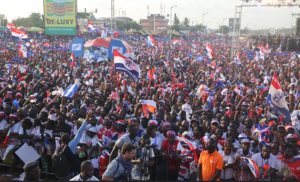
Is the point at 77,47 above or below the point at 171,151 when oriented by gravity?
above

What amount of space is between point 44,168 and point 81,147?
1.07 meters

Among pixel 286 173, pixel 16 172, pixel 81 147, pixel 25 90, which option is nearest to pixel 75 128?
pixel 81 147

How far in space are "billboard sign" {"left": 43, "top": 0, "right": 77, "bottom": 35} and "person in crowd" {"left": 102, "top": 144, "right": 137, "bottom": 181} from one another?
27148 mm

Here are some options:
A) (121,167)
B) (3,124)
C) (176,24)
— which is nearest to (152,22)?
(176,24)

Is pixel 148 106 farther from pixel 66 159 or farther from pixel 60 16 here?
pixel 60 16

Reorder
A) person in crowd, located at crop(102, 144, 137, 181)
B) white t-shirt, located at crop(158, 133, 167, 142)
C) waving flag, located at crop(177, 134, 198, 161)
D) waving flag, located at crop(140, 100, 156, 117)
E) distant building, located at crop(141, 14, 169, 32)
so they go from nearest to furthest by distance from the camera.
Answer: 1. person in crowd, located at crop(102, 144, 137, 181)
2. waving flag, located at crop(177, 134, 198, 161)
3. white t-shirt, located at crop(158, 133, 167, 142)
4. waving flag, located at crop(140, 100, 156, 117)
5. distant building, located at crop(141, 14, 169, 32)

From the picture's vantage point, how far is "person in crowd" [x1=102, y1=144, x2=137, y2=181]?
385 centimetres

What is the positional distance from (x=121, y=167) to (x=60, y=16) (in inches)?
1110

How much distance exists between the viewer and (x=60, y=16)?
97.6ft

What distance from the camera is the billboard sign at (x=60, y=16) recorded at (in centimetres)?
2955

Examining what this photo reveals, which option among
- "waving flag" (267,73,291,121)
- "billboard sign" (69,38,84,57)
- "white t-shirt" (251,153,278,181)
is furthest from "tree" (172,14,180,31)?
"white t-shirt" (251,153,278,181)

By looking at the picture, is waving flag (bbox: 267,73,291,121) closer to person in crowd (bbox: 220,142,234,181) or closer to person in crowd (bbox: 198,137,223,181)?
person in crowd (bbox: 220,142,234,181)

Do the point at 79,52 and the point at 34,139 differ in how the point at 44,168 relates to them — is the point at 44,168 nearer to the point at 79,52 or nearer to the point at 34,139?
the point at 34,139

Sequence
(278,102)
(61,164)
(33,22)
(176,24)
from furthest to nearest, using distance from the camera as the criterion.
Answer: (176,24)
(33,22)
(278,102)
(61,164)
